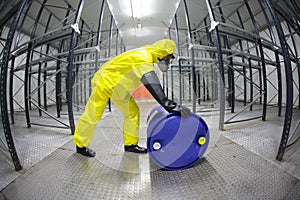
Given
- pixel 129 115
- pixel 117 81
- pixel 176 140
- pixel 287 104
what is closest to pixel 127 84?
pixel 117 81

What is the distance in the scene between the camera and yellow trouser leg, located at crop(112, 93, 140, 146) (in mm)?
1303

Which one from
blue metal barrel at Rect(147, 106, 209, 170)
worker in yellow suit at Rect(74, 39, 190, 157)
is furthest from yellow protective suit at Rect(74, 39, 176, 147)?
blue metal barrel at Rect(147, 106, 209, 170)

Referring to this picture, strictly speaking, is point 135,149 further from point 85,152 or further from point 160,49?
point 160,49

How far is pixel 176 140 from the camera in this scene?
981mm

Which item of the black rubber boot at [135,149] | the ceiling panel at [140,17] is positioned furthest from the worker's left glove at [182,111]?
the ceiling panel at [140,17]

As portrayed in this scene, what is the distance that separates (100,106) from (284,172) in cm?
144

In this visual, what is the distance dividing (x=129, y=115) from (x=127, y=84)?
0.31 metres

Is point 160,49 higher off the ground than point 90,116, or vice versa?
point 160,49

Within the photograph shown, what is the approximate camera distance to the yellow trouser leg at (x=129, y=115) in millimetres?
1303

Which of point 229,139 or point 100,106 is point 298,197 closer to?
point 229,139

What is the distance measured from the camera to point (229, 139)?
161 centimetres

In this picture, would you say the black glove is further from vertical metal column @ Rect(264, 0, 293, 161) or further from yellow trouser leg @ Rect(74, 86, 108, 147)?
vertical metal column @ Rect(264, 0, 293, 161)

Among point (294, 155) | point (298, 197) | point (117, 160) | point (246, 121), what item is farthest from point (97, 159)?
point (246, 121)

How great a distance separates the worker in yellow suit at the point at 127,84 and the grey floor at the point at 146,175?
0.22 meters
